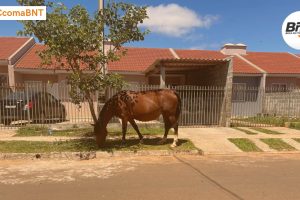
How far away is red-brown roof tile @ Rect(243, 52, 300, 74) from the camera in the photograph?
21.9 m

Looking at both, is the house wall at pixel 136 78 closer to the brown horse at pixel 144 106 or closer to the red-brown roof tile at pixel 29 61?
the red-brown roof tile at pixel 29 61

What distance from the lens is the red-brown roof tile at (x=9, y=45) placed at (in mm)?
19031

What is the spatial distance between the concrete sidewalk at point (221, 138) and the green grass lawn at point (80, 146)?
55cm

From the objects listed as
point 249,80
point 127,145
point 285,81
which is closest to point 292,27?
point 249,80

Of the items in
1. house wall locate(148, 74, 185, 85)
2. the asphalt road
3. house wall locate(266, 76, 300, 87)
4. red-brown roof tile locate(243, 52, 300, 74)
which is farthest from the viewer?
red-brown roof tile locate(243, 52, 300, 74)

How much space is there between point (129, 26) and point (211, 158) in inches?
188

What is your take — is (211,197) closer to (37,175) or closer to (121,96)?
(37,175)

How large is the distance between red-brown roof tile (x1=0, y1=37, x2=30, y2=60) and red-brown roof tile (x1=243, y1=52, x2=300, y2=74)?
18.0m

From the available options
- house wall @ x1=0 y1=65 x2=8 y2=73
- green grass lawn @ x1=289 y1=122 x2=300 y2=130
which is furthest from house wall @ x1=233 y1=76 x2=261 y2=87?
house wall @ x1=0 y1=65 x2=8 y2=73

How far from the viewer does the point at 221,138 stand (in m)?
10.8

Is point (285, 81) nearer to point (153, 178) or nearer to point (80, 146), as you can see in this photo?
point (80, 146)

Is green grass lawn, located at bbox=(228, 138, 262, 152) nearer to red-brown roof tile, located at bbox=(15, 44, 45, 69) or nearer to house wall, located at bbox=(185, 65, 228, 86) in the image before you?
house wall, located at bbox=(185, 65, 228, 86)

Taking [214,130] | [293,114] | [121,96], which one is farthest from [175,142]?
[293,114]

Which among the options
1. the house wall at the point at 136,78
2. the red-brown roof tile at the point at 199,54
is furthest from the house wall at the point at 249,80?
the house wall at the point at 136,78
